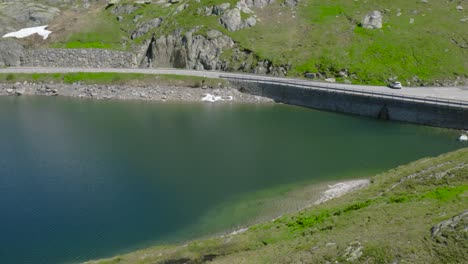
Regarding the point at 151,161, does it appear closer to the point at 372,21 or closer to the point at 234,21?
the point at 234,21

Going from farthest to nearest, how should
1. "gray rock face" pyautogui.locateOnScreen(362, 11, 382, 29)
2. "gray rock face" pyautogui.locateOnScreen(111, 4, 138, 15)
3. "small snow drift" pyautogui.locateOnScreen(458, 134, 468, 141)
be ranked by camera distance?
"gray rock face" pyautogui.locateOnScreen(111, 4, 138, 15), "gray rock face" pyautogui.locateOnScreen(362, 11, 382, 29), "small snow drift" pyautogui.locateOnScreen(458, 134, 468, 141)

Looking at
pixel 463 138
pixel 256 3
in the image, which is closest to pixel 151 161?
pixel 463 138

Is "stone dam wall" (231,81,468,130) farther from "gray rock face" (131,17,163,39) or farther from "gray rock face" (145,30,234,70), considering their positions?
"gray rock face" (131,17,163,39)

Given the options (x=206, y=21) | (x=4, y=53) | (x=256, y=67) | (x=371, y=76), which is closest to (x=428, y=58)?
(x=371, y=76)

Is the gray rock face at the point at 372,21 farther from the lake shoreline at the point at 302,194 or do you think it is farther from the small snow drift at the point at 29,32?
the small snow drift at the point at 29,32

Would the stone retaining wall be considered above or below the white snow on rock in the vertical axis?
above

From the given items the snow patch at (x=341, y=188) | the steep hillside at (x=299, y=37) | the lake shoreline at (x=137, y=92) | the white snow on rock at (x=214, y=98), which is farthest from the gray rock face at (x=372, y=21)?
the snow patch at (x=341, y=188)

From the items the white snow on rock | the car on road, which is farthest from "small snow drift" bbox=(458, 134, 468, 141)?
the white snow on rock
